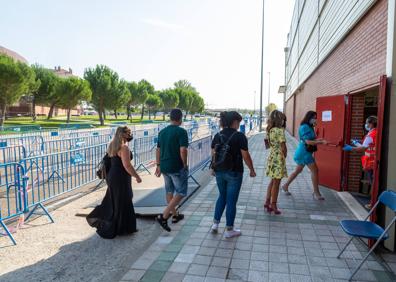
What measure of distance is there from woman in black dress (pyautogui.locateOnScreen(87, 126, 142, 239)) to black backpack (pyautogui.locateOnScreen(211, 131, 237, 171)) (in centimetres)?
112

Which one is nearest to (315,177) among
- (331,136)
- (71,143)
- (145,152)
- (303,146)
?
(303,146)

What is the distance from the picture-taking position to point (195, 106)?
96438 mm

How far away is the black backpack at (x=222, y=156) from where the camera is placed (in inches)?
175

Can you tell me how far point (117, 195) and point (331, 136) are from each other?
195 inches

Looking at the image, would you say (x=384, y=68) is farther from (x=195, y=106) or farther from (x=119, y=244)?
(x=195, y=106)

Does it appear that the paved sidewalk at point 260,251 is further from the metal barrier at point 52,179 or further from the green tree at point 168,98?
the green tree at point 168,98

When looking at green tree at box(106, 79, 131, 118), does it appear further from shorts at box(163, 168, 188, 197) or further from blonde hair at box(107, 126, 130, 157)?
blonde hair at box(107, 126, 130, 157)

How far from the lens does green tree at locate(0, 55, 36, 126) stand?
30047 millimetres

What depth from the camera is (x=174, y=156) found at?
4.87 meters

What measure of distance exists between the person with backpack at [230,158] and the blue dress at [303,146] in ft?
7.74

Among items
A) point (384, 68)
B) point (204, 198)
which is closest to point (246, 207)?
point (204, 198)

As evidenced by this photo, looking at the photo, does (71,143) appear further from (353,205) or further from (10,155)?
(353,205)

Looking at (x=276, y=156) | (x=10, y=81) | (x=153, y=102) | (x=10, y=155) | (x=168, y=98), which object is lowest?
(x=10, y=155)

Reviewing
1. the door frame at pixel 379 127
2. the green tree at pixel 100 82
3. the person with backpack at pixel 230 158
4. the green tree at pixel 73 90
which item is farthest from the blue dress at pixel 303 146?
the green tree at pixel 100 82
